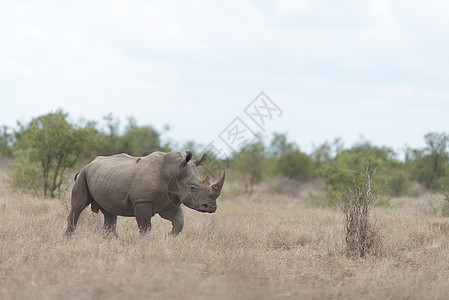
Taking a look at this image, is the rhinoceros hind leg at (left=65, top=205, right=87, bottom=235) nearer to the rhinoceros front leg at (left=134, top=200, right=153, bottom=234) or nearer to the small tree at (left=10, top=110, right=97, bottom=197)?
the rhinoceros front leg at (left=134, top=200, right=153, bottom=234)

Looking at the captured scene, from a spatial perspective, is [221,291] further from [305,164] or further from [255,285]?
[305,164]

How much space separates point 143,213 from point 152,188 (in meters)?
0.39

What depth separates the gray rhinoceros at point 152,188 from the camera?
7.55 meters

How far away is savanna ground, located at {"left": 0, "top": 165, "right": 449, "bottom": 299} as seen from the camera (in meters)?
4.95

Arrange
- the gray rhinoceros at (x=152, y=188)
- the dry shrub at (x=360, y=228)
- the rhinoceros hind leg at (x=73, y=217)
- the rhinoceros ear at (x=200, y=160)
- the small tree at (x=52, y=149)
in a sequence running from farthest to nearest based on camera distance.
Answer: the small tree at (x=52, y=149), the rhinoceros hind leg at (x=73, y=217), the rhinoceros ear at (x=200, y=160), the gray rhinoceros at (x=152, y=188), the dry shrub at (x=360, y=228)

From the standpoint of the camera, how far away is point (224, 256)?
20.6ft

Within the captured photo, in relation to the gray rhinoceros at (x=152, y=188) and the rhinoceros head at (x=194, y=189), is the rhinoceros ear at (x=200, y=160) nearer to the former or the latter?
the gray rhinoceros at (x=152, y=188)

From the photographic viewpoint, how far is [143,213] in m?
7.59

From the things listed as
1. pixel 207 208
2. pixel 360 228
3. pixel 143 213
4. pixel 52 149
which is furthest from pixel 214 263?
pixel 52 149

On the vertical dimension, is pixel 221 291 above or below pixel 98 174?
below

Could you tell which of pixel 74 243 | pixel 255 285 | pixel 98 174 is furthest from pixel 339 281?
pixel 98 174

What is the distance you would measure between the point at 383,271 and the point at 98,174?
463cm

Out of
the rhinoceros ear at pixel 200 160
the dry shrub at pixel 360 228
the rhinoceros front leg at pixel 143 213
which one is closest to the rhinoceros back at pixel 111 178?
the rhinoceros front leg at pixel 143 213

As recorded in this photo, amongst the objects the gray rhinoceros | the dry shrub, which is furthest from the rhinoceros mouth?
the dry shrub
